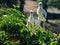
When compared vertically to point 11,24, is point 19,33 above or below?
below

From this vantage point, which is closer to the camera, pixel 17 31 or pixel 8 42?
pixel 8 42

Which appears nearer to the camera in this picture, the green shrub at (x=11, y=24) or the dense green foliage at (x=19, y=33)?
the dense green foliage at (x=19, y=33)

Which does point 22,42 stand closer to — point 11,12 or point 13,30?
point 13,30

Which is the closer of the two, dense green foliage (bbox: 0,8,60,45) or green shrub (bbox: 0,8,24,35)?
dense green foliage (bbox: 0,8,60,45)

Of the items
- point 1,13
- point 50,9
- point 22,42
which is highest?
point 1,13

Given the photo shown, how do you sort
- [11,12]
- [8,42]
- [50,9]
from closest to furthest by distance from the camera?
[8,42] < [11,12] < [50,9]

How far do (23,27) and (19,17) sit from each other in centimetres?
44

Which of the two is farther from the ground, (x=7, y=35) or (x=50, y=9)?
(x=7, y=35)

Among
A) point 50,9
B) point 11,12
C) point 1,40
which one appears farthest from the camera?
point 50,9

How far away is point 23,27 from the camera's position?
15.7 ft

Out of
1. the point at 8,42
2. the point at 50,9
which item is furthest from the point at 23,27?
the point at 50,9

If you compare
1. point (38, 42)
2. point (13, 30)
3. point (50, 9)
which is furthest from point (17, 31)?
point (50, 9)

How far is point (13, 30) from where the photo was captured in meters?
4.81

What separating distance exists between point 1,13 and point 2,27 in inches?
17.5
